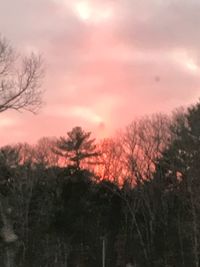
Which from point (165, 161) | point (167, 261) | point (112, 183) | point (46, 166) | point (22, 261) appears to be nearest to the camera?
point (22, 261)

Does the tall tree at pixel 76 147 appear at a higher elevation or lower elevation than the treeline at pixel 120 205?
higher

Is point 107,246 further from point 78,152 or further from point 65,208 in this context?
point 78,152

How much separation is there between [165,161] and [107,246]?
830 centimetres

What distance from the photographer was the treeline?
48844 mm

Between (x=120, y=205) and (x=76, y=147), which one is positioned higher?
(x=76, y=147)

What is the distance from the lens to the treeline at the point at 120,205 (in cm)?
4884

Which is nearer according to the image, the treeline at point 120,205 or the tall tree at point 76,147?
the treeline at point 120,205

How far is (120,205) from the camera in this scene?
5647 cm

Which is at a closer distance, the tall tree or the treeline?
the treeline

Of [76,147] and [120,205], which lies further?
[76,147]

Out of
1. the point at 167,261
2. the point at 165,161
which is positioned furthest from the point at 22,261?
the point at 165,161

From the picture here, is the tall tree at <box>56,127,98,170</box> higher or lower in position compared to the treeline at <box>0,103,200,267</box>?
higher

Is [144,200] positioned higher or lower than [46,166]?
lower

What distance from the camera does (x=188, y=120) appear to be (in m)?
51.5
